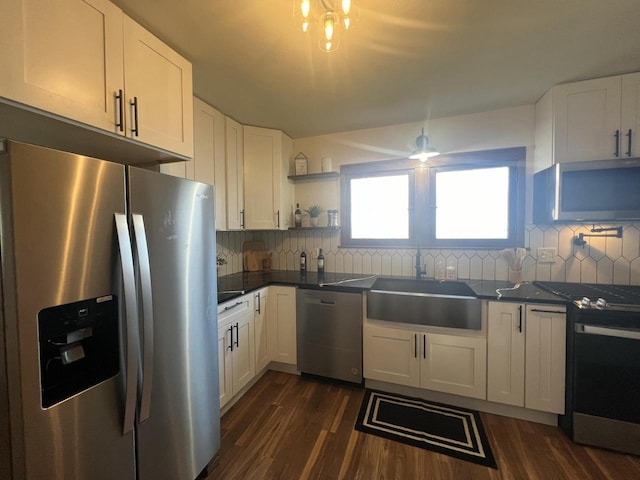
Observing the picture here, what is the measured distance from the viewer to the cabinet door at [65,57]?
88cm

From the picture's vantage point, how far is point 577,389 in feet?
5.31

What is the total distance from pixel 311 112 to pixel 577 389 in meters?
2.73

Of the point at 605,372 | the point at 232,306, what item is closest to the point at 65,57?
the point at 232,306

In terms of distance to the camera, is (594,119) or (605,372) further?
(594,119)

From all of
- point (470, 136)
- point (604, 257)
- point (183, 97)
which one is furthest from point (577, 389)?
point (183, 97)

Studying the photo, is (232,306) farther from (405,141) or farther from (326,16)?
(405,141)

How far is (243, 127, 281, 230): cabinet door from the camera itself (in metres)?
2.57

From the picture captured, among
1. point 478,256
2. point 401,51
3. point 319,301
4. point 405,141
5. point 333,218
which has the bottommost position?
point 319,301

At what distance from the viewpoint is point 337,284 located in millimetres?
2268

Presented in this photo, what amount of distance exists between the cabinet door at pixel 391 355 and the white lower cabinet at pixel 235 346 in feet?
3.12

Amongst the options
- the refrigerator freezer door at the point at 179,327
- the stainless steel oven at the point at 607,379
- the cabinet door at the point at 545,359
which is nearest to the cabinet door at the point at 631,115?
the stainless steel oven at the point at 607,379

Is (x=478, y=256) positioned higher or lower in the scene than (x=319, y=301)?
higher

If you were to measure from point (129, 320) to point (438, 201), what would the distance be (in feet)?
8.31

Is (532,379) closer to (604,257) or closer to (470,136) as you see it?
(604,257)
